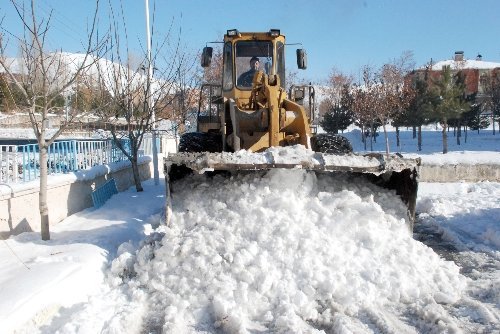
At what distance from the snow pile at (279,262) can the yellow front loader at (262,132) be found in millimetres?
457

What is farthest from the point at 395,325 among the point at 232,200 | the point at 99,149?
the point at 99,149

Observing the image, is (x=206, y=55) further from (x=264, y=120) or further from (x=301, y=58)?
(x=264, y=120)

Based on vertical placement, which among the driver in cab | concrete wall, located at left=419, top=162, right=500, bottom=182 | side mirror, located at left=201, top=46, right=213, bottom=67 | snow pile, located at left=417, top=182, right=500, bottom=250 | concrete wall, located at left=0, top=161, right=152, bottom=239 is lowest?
snow pile, located at left=417, top=182, right=500, bottom=250

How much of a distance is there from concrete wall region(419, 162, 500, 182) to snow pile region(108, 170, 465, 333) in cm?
943

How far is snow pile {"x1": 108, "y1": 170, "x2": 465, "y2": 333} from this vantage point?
4141 millimetres

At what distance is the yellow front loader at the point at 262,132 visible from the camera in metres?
5.41

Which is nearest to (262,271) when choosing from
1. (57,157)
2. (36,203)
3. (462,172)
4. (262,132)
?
(262,132)

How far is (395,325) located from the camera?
392 cm

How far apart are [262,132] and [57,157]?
4.12m

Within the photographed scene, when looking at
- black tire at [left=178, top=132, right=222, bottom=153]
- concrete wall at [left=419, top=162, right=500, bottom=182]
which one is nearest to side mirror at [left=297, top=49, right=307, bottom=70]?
black tire at [left=178, top=132, right=222, bottom=153]

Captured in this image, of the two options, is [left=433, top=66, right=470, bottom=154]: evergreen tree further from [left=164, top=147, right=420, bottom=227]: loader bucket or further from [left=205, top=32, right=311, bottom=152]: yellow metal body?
[left=164, top=147, right=420, bottom=227]: loader bucket

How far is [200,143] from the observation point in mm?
7949

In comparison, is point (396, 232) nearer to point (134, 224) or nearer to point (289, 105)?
point (289, 105)

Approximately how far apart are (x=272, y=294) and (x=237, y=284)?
36cm
